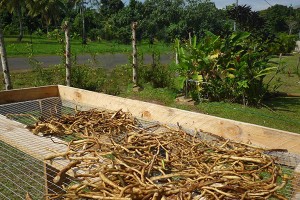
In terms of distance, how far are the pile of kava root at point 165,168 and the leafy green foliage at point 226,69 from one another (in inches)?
200

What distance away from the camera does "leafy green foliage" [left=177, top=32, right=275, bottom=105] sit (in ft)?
23.7

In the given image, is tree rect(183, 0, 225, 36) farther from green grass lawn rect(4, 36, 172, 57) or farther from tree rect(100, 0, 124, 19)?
tree rect(100, 0, 124, 19)

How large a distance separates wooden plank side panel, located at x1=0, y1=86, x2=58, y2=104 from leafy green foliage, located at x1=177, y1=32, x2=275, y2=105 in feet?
12.9

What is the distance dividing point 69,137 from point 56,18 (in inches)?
1440

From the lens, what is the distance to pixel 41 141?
2.21 meters

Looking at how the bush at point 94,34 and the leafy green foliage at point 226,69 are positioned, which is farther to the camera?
the bush at point 94,34

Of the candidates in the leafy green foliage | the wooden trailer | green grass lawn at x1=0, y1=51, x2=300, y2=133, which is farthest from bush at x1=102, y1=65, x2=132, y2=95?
the wooden trailer

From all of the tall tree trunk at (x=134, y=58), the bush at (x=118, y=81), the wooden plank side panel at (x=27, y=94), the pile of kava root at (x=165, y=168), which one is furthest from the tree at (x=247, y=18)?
the pile of kava root at (x=165, y=168)

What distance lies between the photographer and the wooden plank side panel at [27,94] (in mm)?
3736

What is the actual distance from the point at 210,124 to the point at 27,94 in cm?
241

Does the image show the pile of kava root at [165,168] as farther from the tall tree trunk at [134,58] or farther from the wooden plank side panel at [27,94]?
the tall tree trunk at [134,58]

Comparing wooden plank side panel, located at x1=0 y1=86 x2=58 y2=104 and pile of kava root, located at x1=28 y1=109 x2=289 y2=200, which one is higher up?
pile of kava root, located at x1=28 y1=109 x2=289 y2=200

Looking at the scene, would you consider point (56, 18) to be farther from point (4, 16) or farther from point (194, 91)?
point (194, 91)

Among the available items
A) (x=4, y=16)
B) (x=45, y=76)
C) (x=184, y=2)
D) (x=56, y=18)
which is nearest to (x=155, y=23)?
(x=184, y=2)
